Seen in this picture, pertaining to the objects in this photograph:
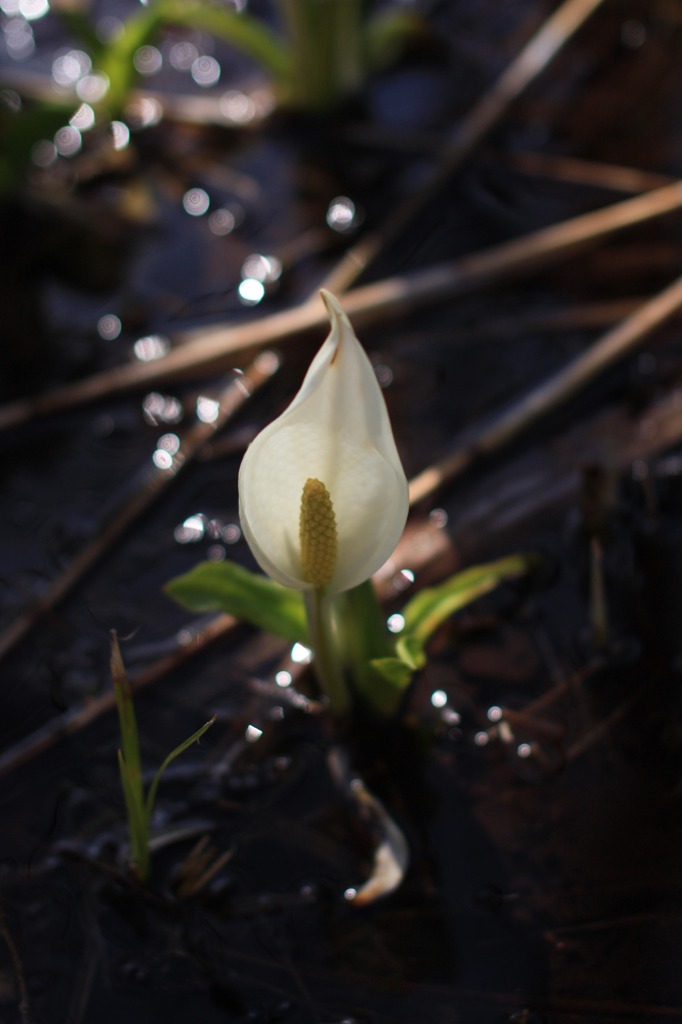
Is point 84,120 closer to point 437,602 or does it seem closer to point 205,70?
point 205,70

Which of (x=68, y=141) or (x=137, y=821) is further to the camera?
(x=68, y=141)

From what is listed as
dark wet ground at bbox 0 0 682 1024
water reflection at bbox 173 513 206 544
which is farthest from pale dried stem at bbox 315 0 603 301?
water reflection at bbox 173 513 206 544

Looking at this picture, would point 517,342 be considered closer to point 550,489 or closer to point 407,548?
point 550,489

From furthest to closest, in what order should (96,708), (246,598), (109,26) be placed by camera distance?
(109,26) < (96,708) < (246,598)

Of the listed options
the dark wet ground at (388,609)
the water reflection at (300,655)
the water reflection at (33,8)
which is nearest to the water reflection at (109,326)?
the dark wet ground at (388,609)

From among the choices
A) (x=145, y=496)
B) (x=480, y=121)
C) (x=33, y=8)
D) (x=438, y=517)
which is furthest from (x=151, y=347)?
(x=33, y=8)

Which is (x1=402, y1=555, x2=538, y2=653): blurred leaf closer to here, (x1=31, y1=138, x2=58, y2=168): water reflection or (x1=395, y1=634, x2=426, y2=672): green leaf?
(x1=395, y1=634, x2=426, y2=672): green leaf
